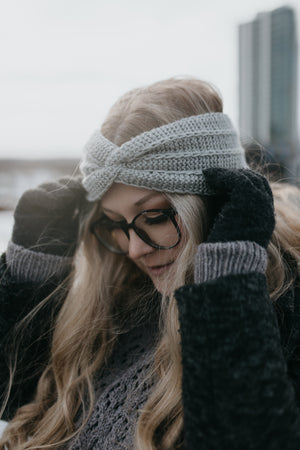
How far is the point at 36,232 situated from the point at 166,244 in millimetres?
573

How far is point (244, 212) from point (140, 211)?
34 cm

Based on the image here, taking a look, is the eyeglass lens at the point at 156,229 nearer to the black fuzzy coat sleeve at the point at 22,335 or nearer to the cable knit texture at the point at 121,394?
the cable knit texture at the point at 121,394

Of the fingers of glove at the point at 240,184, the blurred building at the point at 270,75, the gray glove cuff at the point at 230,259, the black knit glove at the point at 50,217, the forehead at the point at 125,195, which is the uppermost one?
the fingers of glove at the point at 240,184

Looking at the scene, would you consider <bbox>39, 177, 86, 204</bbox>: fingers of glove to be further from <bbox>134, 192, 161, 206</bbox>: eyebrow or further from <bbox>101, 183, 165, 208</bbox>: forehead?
<bbox>134, 192, 161, 206</bbox>: eyebrow

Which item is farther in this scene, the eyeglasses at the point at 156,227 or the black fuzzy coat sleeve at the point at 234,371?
→ the eyeglasses at the point at 156,227

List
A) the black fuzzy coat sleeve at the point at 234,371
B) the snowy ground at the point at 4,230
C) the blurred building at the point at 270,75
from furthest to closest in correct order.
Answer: the blurred building at the point at 270,75 < the snowy ground at the point at 4,230 < the black fuzzy coat sleeve at the point at 234,371

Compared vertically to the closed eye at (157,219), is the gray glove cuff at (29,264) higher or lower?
lower

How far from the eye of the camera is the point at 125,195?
117cm

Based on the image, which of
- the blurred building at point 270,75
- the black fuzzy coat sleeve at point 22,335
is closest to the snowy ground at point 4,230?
the black fuzzy coat sleeve at point 22,335

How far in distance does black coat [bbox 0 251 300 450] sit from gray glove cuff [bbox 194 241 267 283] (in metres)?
0.03

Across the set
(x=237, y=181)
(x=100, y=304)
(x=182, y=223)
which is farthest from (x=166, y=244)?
(x=100, y=304)

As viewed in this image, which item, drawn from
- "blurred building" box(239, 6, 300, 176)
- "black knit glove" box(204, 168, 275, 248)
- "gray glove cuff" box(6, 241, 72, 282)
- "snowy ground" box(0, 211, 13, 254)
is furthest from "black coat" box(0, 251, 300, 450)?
"blurred building" box(239, 6, 300, 176)

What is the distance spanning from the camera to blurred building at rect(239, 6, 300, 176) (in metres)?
22.5

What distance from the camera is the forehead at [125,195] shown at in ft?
3.72
